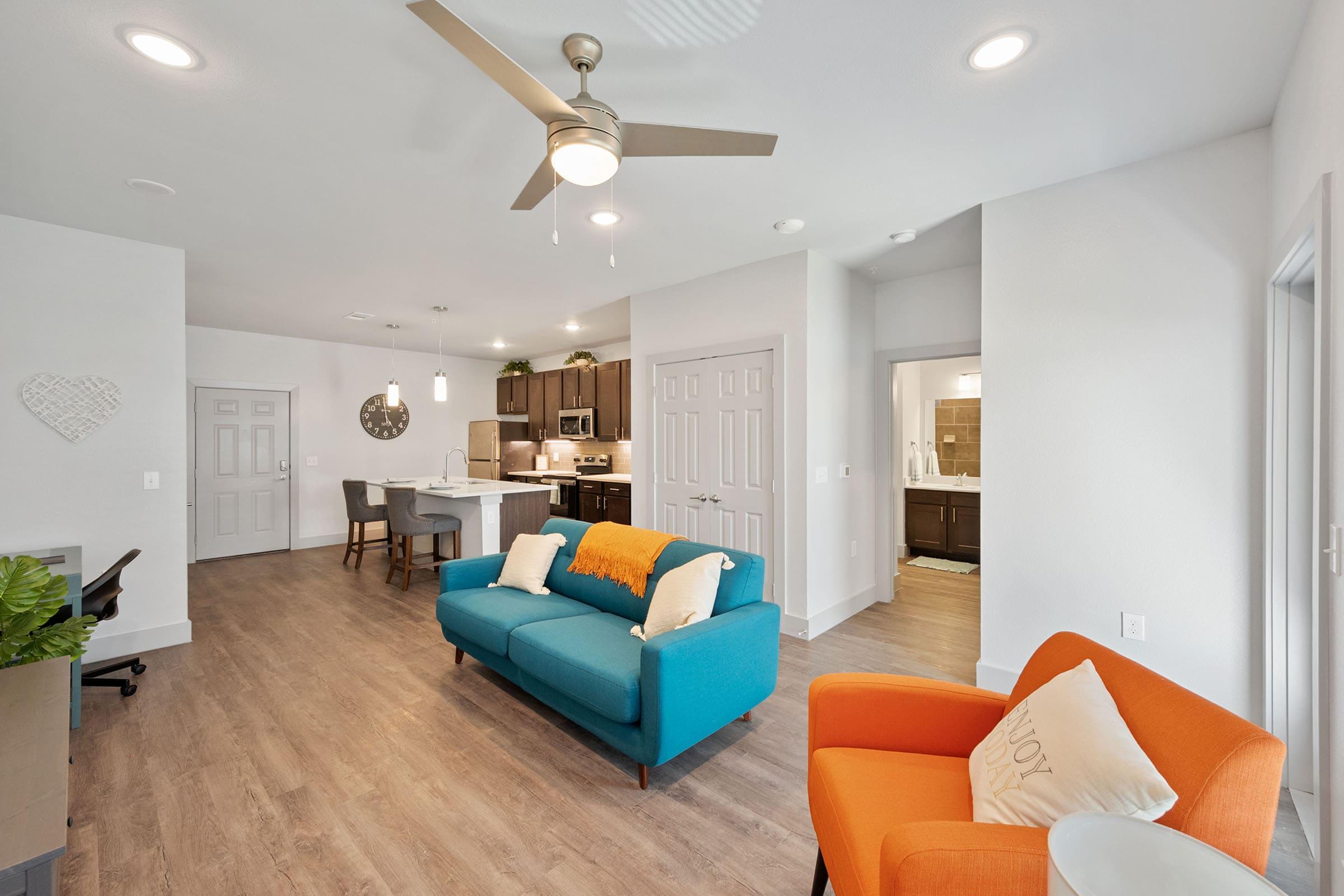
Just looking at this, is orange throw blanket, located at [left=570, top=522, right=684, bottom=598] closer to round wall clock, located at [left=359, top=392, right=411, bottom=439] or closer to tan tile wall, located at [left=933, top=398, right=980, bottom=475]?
tan tile wall, located at [left=933, top=398, right=980, bottom=475]

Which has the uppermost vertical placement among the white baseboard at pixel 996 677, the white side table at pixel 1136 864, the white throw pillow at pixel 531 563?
the white side table at pixel 1136 864

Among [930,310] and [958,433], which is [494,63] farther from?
[958,433]

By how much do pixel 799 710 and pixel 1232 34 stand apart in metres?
3.08

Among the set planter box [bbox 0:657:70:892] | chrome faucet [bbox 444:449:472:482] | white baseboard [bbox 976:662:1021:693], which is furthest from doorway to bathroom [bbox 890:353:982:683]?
chrome faucet [bbox 444:449:472:482]

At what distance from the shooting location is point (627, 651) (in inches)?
94.5

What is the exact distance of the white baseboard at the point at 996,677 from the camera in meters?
2.93

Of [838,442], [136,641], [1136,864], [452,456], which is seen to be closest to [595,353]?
[452,456]

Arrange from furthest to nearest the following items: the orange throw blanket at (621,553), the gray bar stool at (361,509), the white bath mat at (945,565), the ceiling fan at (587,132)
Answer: the white bath mat at (945,565) → the gray bar stool at (361,509) → the orange throw blanket at (621,553) → the ceiling fan at (587,132)

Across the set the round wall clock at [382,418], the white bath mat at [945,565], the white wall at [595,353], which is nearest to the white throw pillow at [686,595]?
the white bath mat at [945,565]

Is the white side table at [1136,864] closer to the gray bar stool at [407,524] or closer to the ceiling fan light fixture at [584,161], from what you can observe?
the ceiling fan light fixture at [584,161]

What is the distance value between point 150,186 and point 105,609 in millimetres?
2168

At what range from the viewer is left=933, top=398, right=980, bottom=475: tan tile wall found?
6516 millimetres

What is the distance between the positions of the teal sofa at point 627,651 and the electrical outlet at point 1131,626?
162cm

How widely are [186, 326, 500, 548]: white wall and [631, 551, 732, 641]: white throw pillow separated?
617 centimetres
